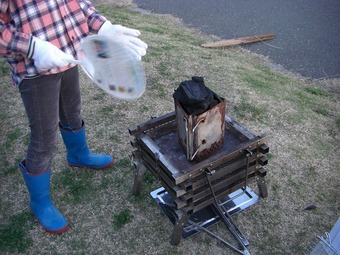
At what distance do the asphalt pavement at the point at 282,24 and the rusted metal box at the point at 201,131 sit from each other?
135 inches

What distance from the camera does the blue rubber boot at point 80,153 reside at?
9.00 ft

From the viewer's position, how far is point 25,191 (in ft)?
9.46

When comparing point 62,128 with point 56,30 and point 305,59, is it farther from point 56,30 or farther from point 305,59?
point 305,59

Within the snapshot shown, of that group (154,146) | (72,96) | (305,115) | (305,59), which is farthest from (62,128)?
(305,59)

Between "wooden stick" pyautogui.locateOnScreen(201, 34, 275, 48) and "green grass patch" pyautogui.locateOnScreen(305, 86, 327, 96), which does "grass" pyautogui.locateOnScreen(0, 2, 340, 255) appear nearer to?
"green grass patch" pyautogui.locateOnScreen(305, 86, 327, 96)

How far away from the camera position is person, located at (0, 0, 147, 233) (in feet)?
5.99

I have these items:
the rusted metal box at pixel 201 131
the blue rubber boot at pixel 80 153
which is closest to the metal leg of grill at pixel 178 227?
the rusted metal box at pixel 201 131

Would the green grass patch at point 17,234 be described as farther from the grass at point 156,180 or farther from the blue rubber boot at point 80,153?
the blue rubber boot at point 80,153

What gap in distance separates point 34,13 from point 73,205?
1496 millimetres

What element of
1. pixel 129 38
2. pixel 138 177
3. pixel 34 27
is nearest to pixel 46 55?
pixel 34 27

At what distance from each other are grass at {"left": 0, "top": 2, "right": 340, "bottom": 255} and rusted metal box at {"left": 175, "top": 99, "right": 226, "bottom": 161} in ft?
2.12

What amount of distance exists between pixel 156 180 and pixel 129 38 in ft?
4.37

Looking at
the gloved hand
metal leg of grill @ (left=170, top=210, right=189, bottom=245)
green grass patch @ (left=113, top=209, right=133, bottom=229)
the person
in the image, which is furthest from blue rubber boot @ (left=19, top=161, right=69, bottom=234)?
the gloved hand

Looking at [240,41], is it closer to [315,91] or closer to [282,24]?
[282,24]
